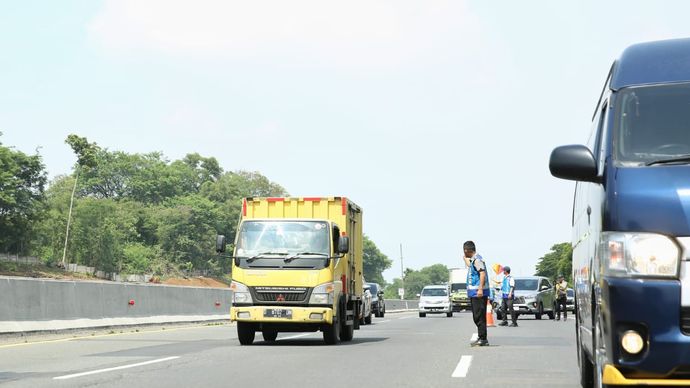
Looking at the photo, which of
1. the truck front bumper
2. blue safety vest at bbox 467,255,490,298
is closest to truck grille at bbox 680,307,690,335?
blue safety vest at bbox 467,255,490,298

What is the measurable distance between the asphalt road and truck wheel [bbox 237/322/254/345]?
0.33m

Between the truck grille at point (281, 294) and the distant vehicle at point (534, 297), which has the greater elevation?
the distant vehicle at point (534, 297)

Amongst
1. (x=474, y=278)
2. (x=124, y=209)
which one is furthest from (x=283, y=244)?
(x=124, y=209)

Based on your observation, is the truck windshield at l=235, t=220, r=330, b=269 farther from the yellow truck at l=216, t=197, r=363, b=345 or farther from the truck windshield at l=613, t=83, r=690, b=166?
the truck windshield at l=613, t=83, r=690, b=166

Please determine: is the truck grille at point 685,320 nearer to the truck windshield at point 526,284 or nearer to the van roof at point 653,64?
the van roof at point 653,64

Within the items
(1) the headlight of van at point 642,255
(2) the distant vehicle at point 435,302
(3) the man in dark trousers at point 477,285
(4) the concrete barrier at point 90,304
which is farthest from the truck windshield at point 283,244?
(2) the distant vehicle at point 435,302

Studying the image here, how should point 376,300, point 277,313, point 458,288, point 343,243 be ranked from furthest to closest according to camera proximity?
point 458,288 < point 376,300 < point 277,313 < point 343,243

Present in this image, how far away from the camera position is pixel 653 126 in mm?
6855

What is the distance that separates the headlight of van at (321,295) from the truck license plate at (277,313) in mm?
435

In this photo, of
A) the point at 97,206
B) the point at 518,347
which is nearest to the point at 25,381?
the point at 518,347

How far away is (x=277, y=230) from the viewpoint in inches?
758

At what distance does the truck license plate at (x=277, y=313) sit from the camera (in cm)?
1870

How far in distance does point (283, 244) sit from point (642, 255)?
1332 centimetres

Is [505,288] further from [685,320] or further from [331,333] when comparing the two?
[685,320]
